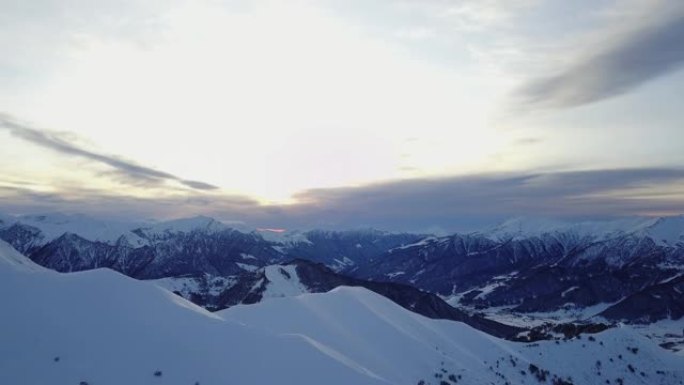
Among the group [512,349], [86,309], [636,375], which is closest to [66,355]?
[86,309]

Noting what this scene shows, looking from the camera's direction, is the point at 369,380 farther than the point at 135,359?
Yes

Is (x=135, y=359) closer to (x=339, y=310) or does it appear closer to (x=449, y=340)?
(x=339, y=310)

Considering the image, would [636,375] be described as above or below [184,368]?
below

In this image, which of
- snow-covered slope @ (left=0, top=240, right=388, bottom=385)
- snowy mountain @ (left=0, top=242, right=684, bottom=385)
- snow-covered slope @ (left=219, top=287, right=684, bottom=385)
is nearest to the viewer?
snow-covered slope @ (left=0, top=240, right=388, bottom=385)

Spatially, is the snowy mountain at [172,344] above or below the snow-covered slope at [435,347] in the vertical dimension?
above

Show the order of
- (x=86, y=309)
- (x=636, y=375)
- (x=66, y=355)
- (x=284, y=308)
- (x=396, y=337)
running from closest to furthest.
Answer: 1. (x=66, y=355)
2. (x=86, y=309)
3. (x=396, y=337)
4. (x=284, y=308)
5. (x=636, y=375)

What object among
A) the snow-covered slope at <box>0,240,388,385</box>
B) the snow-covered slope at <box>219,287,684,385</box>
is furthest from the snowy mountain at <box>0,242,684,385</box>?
the snow-covered slope at <box>219,287,684,385</box>

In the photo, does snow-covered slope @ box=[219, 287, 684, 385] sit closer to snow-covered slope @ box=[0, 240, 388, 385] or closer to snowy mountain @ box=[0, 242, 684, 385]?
snowy mountain @ box=[0, 242, 684, 385]

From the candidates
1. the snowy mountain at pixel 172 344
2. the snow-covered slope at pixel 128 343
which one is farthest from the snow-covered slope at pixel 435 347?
the snow-covered slope at pixel 128 343

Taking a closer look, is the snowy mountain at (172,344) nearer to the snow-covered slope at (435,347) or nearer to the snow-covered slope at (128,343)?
the snow-covered slope at (128,343)
